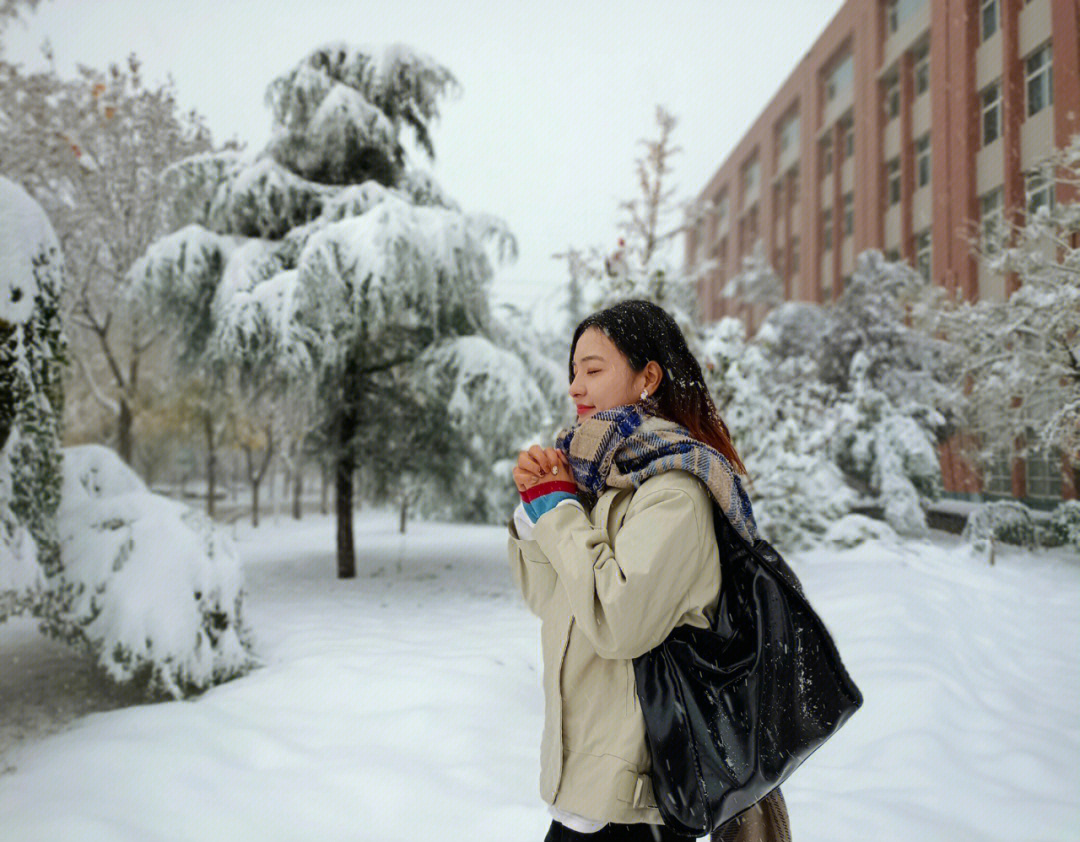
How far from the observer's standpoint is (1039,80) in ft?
8.83

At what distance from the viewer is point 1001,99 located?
118 inches

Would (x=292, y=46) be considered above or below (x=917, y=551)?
above

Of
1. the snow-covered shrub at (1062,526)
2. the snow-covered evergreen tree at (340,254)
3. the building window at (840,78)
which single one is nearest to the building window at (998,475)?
the snow-covered shrub at (1062,526)

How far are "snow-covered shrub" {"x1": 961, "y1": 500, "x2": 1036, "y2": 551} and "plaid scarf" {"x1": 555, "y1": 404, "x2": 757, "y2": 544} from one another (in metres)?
2.62

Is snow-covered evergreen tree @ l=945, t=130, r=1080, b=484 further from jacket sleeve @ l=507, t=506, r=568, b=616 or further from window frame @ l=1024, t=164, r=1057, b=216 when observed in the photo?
jacket sleeve @ l=507, t=506, r=568, b=616

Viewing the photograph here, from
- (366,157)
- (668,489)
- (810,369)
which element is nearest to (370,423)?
(366,157)

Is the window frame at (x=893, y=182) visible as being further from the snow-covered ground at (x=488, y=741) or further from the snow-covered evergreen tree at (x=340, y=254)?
the snow-covered evergreen tree at (x=340, y=254)

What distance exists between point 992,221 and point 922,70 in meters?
1.42

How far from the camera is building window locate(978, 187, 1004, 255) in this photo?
297 cm

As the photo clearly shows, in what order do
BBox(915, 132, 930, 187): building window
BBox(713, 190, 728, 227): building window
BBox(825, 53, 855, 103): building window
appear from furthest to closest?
BBox(713, 190, 728, 227): building window < BBox(825, 53, 855, 103): building window < BBox(915, 132, 930, 187): building window

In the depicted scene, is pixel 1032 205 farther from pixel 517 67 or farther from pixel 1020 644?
pixel 517 67

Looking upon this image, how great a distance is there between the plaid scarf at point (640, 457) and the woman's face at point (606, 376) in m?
0.04

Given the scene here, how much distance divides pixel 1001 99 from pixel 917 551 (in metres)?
2.44

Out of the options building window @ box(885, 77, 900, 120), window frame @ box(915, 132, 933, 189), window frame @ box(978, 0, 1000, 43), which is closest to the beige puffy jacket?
window frame @ box(978, 0, 1000, 43)
